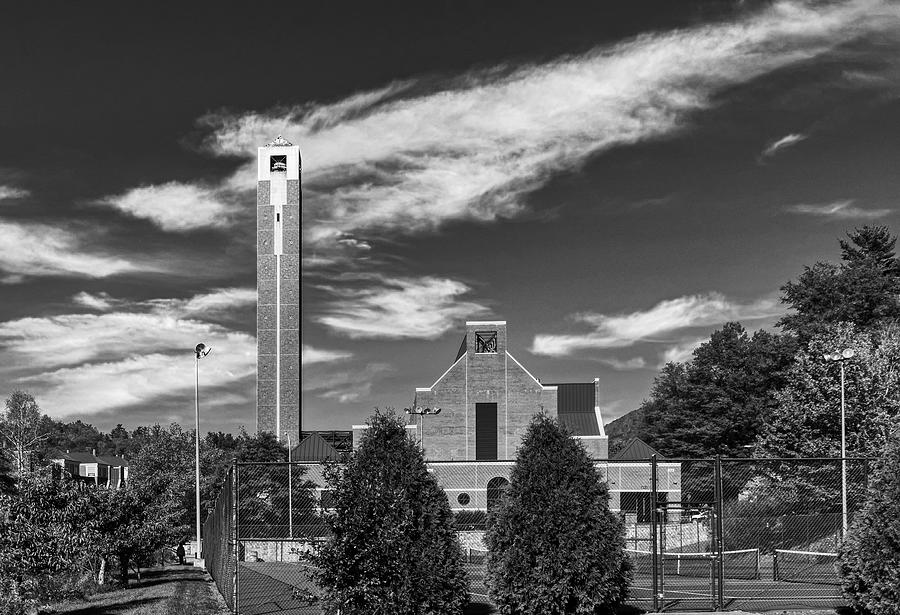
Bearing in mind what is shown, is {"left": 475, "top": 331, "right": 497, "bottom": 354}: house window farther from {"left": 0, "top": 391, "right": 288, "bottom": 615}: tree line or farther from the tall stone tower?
the tall stone tower

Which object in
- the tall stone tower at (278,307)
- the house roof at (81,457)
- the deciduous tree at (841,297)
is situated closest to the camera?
the deciduous tree at (841,297)

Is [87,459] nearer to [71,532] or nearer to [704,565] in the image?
[704,565]

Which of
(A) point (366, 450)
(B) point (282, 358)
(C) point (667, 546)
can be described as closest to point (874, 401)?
(C) point (667, 546)

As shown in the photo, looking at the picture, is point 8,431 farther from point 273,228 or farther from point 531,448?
point 531,448

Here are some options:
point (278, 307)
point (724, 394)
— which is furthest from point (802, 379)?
point (278, 307)

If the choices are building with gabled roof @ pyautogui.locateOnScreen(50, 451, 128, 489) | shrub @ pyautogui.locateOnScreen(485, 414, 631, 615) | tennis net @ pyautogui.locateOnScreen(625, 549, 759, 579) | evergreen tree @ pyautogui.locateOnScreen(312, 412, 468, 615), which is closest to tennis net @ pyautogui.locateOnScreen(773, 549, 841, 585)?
tennis net @ pyautogui.locateOnScreen(625, 549, 759, 579)

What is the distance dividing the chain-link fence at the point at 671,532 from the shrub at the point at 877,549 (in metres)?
1.00

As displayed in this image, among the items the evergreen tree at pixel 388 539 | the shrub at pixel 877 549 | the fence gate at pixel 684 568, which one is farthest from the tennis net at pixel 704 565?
the evergreen tree at pixel 388 539

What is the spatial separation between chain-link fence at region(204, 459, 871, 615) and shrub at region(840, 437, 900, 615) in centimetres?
100

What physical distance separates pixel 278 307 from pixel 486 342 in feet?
162

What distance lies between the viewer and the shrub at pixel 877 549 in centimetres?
1420

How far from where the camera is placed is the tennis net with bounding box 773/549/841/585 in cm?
2545

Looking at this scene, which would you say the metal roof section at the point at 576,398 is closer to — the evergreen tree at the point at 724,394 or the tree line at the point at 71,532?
the evergreen tree at the point at 724,394

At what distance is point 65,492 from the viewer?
18.6 metres
